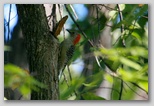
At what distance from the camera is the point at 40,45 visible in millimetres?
2400

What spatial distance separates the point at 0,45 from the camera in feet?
8.66

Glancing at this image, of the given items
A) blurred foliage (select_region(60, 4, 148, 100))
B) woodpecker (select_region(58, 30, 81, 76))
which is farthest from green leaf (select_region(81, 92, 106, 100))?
woodpecker (select_region(58, 30, 81, 76))

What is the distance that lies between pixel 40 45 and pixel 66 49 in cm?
19

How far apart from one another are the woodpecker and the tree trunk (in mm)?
68

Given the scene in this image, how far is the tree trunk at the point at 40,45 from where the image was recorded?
2.38 m

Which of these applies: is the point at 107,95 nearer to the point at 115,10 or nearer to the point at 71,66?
the point at 71,66

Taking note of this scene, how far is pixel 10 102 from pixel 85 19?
0.73 metres

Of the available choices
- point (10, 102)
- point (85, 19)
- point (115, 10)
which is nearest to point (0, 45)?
point (10, 102)

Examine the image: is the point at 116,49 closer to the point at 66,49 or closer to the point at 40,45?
the point at 66,49

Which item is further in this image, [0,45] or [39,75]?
[0,45]

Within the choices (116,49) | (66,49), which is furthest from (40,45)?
(116,49)

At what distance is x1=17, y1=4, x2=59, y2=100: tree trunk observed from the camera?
93.5 inches

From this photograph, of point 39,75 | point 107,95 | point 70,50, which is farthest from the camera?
point 107,95

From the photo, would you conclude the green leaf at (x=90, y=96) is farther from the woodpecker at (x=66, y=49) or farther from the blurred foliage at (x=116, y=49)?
the woodpecker at (x=66, y=49)
